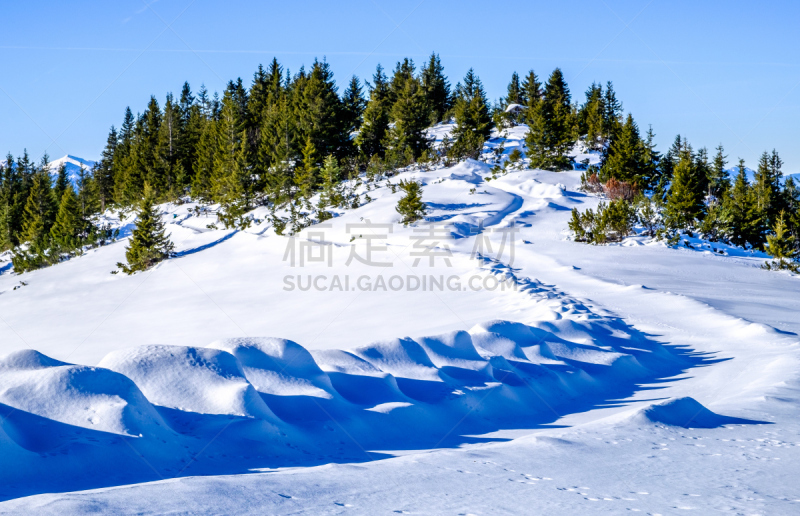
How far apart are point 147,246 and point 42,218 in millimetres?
22342

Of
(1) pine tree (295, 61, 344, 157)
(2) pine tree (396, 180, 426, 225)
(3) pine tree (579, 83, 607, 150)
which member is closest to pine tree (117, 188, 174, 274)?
(2) pine tree (396, 180, 426, 225)

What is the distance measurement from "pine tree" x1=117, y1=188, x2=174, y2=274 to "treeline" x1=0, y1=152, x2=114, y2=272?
7.83 m

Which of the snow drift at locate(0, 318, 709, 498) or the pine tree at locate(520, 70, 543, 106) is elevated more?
the pine tree at locate(520, 70, 543, 106)

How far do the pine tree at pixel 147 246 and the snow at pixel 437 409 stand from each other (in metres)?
9.39

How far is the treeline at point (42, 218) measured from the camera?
27.8 m

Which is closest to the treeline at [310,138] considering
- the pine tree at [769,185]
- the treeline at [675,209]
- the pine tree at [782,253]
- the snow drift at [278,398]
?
the treeline at [675,209]

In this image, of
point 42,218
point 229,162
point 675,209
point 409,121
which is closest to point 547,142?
point 409,121

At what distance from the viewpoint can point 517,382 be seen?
5.18 meters

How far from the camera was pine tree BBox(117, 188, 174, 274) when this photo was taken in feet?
65.9

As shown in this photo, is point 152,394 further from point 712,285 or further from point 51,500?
point 712,285

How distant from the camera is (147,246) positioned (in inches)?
821

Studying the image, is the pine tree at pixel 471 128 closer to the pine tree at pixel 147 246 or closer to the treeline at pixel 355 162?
the treeline at pixel 355 162

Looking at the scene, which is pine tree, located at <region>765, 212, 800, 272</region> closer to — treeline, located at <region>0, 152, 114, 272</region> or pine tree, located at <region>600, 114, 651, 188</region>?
pine tree, located at <region>600, 114, 651, 188</region>

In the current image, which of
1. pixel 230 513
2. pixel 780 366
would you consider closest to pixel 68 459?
pixel 230 513
